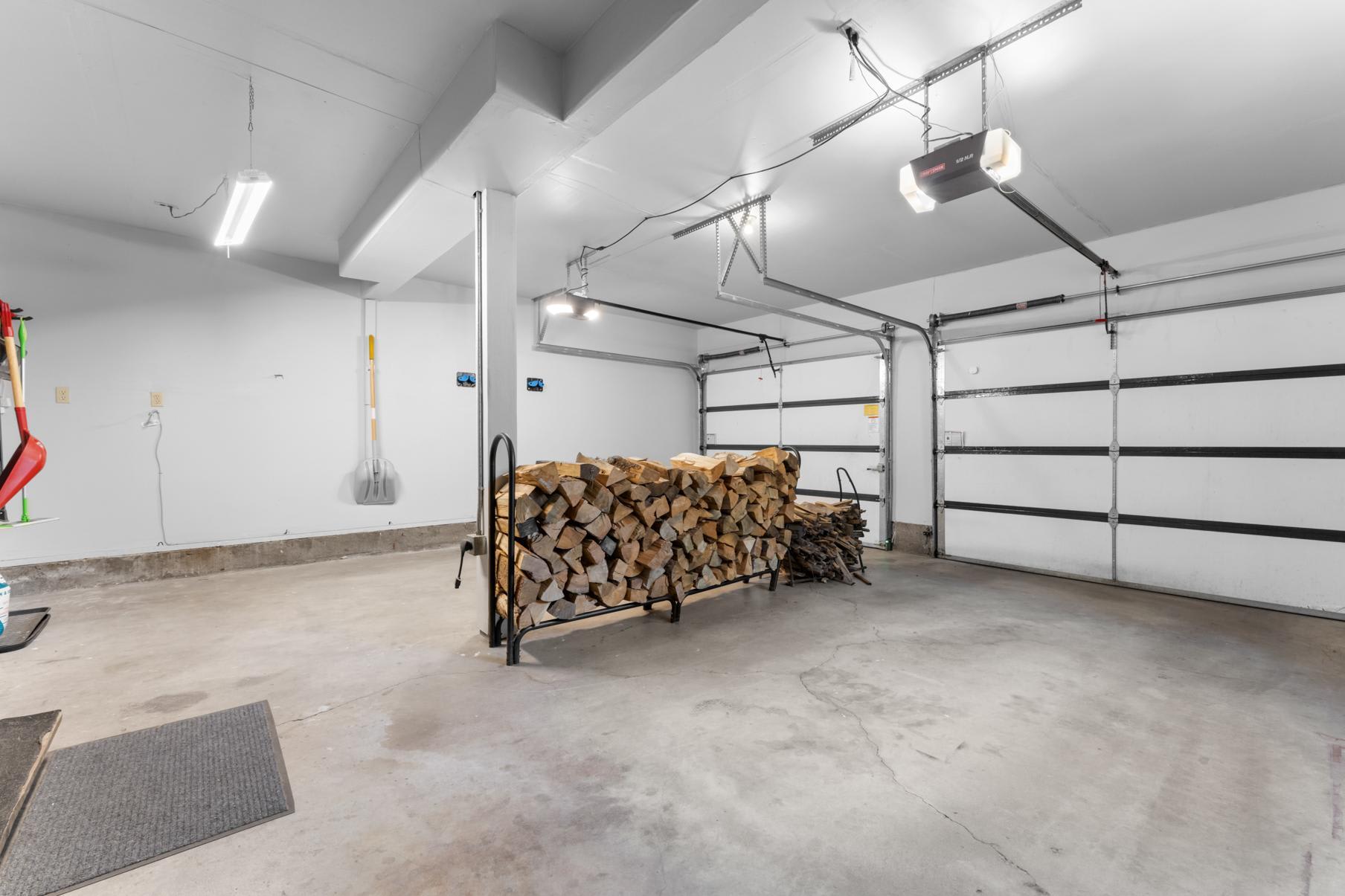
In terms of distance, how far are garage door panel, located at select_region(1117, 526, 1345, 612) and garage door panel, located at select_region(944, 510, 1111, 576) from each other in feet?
0.64

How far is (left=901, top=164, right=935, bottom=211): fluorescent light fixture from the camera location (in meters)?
2.78

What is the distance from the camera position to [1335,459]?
158 inches

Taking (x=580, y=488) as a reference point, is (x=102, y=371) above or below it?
above

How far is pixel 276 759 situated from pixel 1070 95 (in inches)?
192

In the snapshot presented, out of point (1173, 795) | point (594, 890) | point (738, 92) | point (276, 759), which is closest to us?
point (594, 890)

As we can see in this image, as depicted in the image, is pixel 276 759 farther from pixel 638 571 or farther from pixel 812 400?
pixel 812 400

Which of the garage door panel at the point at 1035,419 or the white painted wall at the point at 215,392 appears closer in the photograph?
the white painted wall at the point at 215,392

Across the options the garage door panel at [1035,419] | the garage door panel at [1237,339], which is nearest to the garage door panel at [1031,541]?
the garage door panel at [1035,419]

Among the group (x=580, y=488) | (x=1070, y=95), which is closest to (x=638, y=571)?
(x=580, y=488)

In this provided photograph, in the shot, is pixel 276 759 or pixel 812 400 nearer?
pixel 276 759

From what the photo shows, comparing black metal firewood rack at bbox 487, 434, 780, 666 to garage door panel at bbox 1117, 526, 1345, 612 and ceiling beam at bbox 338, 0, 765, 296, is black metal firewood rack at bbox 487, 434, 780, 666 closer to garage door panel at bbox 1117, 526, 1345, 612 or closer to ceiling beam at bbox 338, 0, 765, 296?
ceiling beam at bbox 338, 0, 765, 296

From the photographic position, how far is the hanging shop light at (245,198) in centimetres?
297

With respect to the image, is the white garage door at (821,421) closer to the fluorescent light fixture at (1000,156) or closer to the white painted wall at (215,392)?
the white painted wall at (215,392)

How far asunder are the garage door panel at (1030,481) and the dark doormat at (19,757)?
22.2 ft
